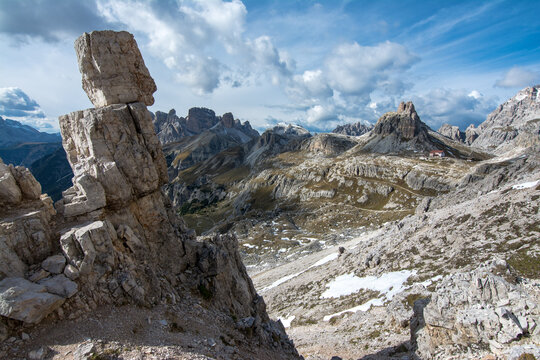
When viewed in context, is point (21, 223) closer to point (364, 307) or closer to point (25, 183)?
point (25, 183)

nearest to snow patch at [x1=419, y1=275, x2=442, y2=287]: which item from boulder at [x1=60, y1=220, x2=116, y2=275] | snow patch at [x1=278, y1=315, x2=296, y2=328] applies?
snow patch at [x1=278, y1=315, x2=296, y2=328]

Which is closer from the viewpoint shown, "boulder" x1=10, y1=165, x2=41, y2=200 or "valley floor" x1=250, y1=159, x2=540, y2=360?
"boulder" x1=10, y1=165, x2=41, y2=200

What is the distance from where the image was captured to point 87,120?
63.3 ft

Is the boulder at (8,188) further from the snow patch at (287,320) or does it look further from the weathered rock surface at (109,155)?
the snow patch at (287,320)

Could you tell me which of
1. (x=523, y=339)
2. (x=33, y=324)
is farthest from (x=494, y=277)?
(x=33, y=324)

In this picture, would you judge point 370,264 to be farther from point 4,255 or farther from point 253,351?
point 4,255

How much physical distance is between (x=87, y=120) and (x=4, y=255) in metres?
10.1

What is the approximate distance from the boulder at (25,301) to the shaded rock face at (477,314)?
77.8ft

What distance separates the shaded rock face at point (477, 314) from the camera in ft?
51.8

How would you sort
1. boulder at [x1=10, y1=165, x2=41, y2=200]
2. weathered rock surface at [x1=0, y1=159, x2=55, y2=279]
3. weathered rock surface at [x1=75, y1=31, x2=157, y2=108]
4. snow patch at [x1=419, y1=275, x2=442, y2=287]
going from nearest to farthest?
weathered rock surface at [x1=0, y1=159, x2=55, y2=279] < boulder at [x1=10, y1=165, x2=41, y2=200] < weathered rock surface at [x1=75, y1=31, x2=157, y2=108] < snow patch at [x1=419, y1=275, x2=442, y2=287]

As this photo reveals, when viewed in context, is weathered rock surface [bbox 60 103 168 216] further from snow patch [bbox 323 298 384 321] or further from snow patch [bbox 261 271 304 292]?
snow patch [bbox 261 271 304 292]

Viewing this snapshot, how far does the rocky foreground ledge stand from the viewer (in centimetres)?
1276

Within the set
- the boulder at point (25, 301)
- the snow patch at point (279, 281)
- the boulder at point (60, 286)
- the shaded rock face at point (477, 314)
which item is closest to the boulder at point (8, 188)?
the boulder at point (25, 301)

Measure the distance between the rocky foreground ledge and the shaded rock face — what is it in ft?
35.6
